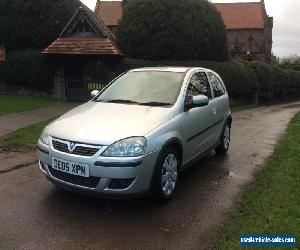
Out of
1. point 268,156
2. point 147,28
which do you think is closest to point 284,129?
point 268,156

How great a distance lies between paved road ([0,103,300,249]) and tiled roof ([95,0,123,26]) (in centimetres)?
5048

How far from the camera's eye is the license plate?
470cm

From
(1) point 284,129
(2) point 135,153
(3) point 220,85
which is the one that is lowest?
(1) point 284,129

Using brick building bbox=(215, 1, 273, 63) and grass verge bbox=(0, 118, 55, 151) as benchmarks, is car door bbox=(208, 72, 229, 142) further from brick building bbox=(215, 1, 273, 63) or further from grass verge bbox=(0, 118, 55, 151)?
brick building bbox=(215, 1, 273, 63)

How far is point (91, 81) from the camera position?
20188 millimetres

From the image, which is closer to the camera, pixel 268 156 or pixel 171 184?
pixel 171 184

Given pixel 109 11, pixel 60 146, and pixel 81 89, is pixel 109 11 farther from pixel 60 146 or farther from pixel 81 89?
pixel 60 146

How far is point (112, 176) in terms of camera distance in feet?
15.3

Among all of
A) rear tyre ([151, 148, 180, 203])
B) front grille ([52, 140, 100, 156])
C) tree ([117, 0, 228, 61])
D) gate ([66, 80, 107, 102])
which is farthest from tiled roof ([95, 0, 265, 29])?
front grille ([52, 140, 100, 156])

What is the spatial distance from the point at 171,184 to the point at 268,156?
11.5ft

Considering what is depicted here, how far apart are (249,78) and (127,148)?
66.8 feet

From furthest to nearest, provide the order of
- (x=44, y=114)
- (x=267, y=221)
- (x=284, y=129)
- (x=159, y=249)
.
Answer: (x=44, y=114) → (x=284, y=129) → (x=267, y=221) → (x=159, y=249)

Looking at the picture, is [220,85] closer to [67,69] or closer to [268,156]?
[268,156]

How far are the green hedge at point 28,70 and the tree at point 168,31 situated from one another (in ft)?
13.4
